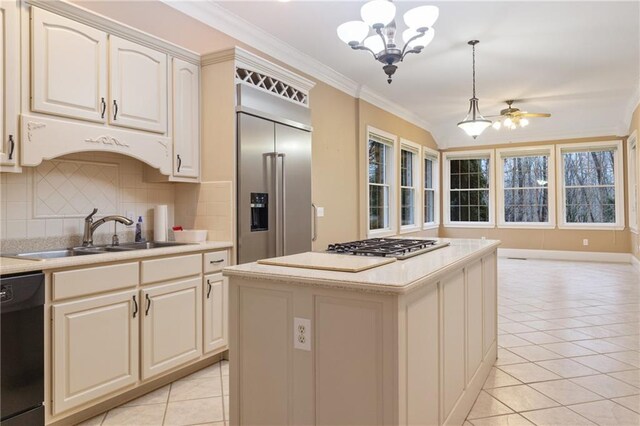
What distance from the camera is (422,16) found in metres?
2.69

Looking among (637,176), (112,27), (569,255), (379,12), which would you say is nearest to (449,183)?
(569,255)

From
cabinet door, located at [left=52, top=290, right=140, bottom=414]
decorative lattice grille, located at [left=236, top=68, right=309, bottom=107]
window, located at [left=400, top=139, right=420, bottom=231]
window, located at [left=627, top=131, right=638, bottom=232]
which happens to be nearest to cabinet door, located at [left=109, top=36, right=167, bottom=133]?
decorative lattice grille, located at [left=236, top=68, right=309, bottom=107]

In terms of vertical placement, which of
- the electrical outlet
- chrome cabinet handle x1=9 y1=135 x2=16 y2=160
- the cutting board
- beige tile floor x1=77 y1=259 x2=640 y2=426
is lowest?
beige tile floor x1=77 y1=259 x2=640 y2=426

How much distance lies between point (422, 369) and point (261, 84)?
8.74 feet

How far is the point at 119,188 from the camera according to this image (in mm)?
2998

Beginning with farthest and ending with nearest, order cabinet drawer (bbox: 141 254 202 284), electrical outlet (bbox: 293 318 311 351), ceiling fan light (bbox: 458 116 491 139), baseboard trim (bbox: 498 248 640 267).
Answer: baseboard trim (bbox: 498 248 640 267), ceiling fan light (bbox: 458 116 491 139), cabinet drawer (bbox: 141 254 202 284), electrical outlet (bbox: 293 318 311 351)

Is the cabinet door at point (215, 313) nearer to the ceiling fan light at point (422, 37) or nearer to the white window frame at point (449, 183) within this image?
the ceiling fan light at point (422, 37)

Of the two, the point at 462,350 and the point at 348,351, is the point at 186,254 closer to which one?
the point at 348,351

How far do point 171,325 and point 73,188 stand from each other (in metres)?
1.10

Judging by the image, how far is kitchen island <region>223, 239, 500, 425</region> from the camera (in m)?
1.48

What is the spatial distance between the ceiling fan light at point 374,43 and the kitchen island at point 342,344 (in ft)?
5.75

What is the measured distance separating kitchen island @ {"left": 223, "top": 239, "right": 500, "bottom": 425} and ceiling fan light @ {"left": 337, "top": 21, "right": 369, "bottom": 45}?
171 cm

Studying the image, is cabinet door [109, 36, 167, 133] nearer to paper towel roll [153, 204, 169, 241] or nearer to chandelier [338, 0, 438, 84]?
paper towel roll [153, 204, 169, 241]

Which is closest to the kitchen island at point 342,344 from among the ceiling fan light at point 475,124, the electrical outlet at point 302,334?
the electrical outlet at point 302,334
